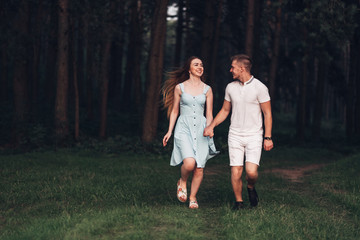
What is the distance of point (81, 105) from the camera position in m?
30.5

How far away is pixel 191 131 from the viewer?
23.7 ft

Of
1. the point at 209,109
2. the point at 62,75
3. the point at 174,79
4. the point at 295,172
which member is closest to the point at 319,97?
the point at 295,172

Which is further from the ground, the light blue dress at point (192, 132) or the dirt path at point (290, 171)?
the light blue dress at point (192, 132)

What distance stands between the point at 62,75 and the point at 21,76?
2.73m

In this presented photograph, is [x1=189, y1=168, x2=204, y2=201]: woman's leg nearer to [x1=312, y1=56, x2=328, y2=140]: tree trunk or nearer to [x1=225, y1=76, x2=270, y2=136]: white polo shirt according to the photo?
[x1=225, y1=76, x2=270, y2=136]: white polo shirt

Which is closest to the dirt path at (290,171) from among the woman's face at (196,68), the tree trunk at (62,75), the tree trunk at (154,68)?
the tree trunk at (154,68)

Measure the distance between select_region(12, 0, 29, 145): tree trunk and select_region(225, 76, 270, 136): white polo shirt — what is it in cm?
1242

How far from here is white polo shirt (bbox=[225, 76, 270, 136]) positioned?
22.6 ft

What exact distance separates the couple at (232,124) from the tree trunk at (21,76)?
459 inches

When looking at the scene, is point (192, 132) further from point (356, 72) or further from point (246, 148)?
point (356, 72)

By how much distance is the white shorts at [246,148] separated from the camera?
6.88 meters

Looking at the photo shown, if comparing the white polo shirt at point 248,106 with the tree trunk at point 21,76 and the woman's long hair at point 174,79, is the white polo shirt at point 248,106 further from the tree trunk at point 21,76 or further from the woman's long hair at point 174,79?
the tree trunk at point 21,76

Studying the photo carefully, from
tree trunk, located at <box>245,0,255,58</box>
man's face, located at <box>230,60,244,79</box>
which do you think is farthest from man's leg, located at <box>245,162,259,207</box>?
tree trunk, located at <box>245,0,255,58</box>

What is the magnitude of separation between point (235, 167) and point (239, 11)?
743 inches
